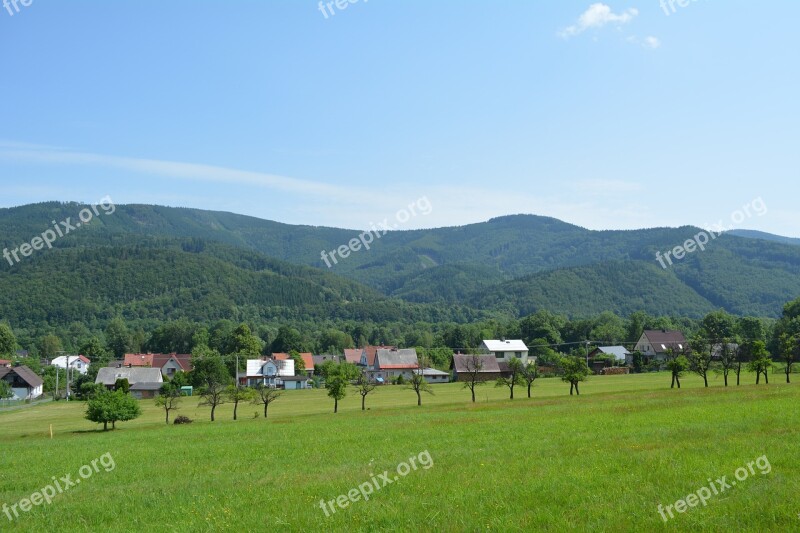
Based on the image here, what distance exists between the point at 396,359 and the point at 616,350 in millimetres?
51855

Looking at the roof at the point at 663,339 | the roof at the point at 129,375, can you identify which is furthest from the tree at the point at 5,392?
the roof at the point at 663,339

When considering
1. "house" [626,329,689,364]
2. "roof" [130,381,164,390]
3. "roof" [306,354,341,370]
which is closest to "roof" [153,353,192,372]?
"roof" [130,381,164,390]

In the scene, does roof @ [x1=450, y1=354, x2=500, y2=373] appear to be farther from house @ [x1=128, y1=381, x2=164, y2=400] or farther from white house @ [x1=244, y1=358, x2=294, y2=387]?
house @ [x1=128, y1=381, x2=164, y2=400]

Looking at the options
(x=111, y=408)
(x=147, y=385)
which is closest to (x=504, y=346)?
(x=147, y=385)

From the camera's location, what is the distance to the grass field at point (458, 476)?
1402 cm

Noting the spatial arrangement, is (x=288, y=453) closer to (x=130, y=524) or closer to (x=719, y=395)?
(x=130, y=524)

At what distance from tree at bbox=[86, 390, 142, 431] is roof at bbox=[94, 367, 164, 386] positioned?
69.6m

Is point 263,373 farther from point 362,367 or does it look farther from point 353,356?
point 353,356

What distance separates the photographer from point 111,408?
168 feet

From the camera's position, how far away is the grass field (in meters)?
14.0

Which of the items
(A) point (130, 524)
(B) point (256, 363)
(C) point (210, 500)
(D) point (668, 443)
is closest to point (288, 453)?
(C) point (210, 500)

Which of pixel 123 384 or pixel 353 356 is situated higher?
pixel 353 356

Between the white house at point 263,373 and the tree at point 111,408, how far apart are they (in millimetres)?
77823

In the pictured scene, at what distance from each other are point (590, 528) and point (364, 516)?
5.25 m
